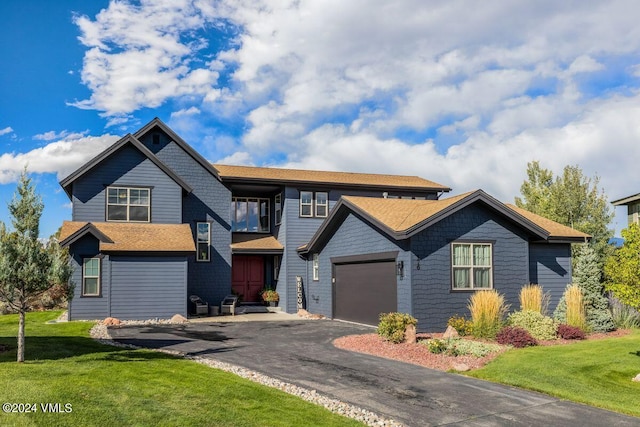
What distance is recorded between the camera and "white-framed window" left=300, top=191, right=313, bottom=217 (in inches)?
1079

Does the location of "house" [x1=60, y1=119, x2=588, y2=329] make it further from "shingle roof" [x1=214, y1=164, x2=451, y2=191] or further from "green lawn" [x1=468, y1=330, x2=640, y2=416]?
"green lawn" [x1=468, y1=330, x2=640, y2=416]

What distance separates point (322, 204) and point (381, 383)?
17.7 meters

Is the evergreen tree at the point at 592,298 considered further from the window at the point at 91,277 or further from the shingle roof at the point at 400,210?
the window at the point at 91,277

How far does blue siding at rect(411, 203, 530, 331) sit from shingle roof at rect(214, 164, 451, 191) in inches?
382

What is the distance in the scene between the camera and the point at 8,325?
19906 mm

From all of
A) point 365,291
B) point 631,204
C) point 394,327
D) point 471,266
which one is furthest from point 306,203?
point 631,204

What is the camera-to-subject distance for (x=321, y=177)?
2845 cm

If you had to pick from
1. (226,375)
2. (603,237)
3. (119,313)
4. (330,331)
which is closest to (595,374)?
(226,375)

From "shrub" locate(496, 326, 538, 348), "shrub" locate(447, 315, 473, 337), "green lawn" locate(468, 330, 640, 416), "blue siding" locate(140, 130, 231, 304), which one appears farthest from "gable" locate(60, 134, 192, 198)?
"green lawn" locate(468, 330, 640, 416)

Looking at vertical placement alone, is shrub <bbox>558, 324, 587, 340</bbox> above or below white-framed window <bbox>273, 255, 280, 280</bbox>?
below

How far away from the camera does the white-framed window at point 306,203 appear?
27406 millimetres

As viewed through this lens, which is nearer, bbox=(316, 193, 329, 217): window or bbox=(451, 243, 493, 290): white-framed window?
bbox=(451, 243, 493, 290): white-framed window

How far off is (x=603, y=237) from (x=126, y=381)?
30142mm

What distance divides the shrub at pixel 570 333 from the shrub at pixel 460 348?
303 cm
